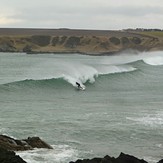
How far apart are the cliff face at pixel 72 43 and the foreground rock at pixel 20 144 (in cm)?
10151

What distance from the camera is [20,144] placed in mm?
17000

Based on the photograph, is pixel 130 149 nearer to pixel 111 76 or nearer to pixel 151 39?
pixel 111 76

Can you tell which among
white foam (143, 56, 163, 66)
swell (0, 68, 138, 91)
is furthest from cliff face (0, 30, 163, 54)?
swell (0, 68, 138, 91)

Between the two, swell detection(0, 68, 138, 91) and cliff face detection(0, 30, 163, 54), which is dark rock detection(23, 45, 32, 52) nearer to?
cliff face detection(0, 30, 163, 54)

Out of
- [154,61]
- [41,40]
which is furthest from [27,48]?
[154,61]

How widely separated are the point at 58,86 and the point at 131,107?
12.6 meters

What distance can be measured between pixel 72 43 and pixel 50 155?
111m

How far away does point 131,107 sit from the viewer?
91.6 feet

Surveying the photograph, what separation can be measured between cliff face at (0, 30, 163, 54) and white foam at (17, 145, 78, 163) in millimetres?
101879

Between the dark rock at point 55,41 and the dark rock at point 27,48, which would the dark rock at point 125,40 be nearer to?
the dark rock at point 55,41

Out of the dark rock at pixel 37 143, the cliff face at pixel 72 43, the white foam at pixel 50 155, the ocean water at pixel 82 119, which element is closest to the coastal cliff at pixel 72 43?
the cliff face at pixel 72 43

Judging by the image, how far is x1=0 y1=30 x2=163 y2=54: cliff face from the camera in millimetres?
120812

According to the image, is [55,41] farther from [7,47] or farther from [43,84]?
[43,84]

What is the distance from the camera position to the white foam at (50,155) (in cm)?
1553
